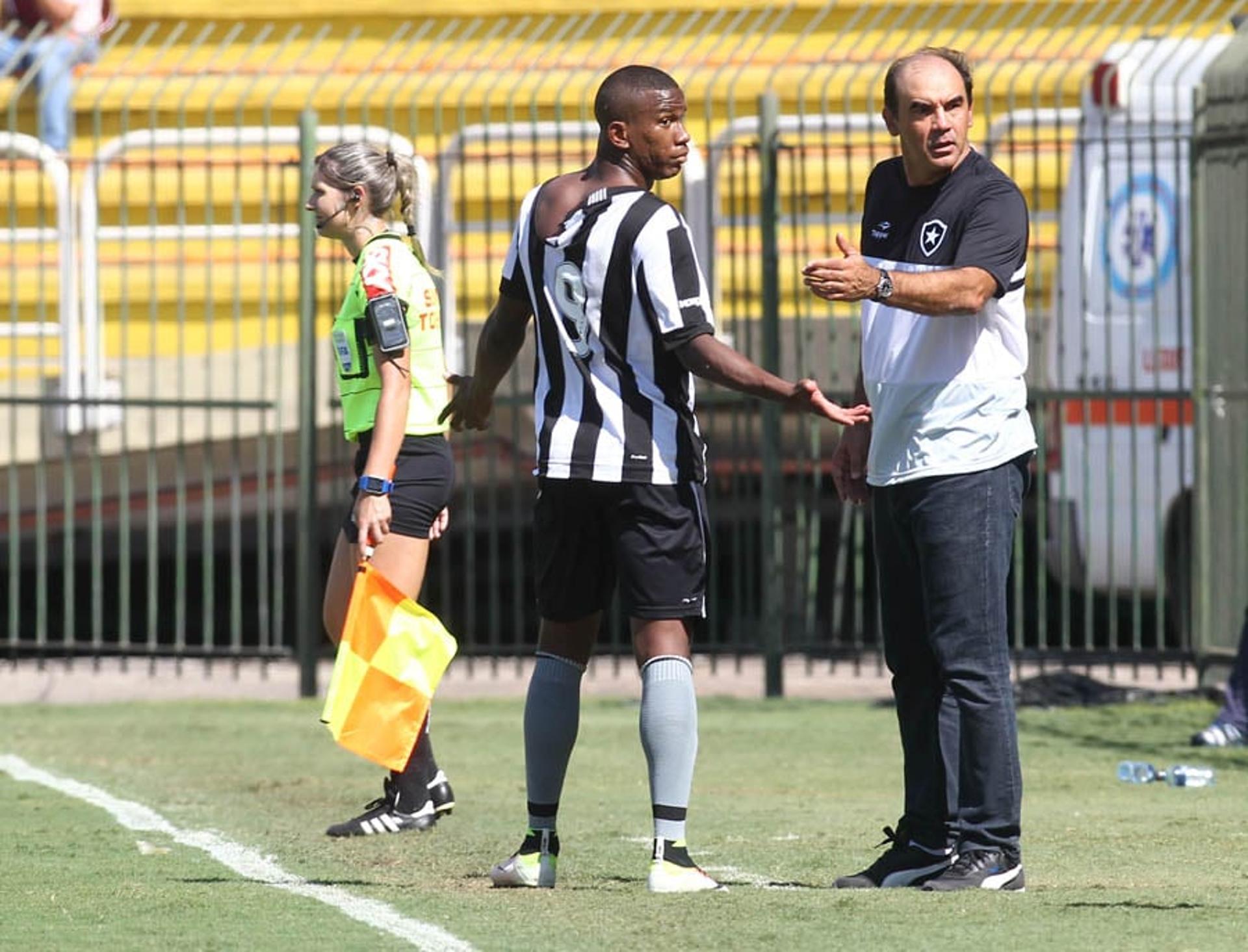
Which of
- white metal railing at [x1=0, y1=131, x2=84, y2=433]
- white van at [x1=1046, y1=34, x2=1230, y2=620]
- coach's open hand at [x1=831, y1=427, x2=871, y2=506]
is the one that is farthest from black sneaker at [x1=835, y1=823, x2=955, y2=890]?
white metal railing at [x1=0, y1=131, x2=84, y2=433]

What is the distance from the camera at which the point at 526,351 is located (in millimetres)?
13297

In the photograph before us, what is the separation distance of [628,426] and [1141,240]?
7.08 m

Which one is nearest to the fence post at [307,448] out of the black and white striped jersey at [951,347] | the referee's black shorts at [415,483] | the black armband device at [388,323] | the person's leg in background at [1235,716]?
the person's leg in background at [1235,716]

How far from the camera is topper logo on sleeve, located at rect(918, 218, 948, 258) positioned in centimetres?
564

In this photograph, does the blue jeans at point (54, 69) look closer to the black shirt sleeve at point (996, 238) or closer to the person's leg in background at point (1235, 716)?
the person's leg in background at point (1235, 716)

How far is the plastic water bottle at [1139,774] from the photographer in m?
8.45

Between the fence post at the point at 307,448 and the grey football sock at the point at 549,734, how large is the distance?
6.02 metres

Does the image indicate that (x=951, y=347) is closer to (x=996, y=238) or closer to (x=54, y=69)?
(x=996, y=238)

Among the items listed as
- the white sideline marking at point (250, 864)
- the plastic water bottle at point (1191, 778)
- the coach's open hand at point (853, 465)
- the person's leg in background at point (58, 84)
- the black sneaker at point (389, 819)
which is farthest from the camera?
the person's leg in background at point (58, 84)

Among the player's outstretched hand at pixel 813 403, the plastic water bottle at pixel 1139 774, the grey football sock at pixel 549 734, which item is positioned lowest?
the plastic water bottle at pixel 1139 774

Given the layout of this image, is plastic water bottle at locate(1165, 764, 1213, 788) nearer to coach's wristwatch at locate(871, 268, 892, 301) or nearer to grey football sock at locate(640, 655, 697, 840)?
grey football sock at locate(640, 655, 697, 840)

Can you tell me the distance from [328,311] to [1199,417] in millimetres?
4547

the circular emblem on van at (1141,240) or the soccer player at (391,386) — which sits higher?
the circular emblem on van at (1141,240)

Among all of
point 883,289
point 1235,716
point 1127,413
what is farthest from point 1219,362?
point 883,289
